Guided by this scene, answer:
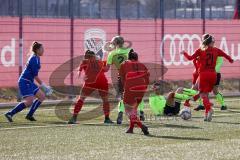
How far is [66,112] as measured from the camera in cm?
2094

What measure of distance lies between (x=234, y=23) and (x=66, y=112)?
1069cm

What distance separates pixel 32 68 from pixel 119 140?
4.25 meters

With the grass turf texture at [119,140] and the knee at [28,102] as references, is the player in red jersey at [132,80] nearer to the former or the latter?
the grass turf texture at [119,140]

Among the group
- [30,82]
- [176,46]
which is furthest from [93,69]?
[176,46]

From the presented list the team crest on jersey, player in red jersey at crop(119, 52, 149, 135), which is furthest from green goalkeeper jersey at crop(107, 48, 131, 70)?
the team crest on jersey

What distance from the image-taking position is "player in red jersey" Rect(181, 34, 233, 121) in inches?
720

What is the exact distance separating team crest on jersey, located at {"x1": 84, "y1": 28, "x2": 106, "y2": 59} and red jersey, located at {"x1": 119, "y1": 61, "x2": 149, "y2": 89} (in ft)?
30.9

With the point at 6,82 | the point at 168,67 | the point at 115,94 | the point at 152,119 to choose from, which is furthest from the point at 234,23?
the point at 152,119

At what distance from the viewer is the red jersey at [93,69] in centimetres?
1806

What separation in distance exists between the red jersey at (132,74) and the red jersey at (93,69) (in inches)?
66.9

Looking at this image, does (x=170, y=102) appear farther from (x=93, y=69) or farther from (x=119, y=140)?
(x=119, y=140)

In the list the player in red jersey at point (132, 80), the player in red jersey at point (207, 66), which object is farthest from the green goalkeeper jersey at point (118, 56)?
the player in red jersey at point (132, 80)

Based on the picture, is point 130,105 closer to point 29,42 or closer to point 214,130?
Result: point 214,130

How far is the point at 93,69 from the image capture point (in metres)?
18.2
